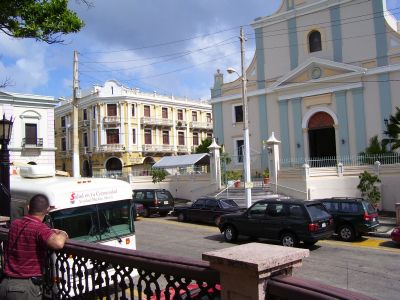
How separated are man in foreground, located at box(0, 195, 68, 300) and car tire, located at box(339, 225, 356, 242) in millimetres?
14813

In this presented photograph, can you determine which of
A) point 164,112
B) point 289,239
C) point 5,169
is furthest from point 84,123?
point 5,169

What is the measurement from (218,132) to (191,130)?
25.5 meters

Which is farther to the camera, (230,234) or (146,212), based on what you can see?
(146,212)

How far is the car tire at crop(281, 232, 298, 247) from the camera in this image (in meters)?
15.1

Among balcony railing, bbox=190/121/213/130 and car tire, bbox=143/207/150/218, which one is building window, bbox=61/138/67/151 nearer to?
balcony railing, bbox=190/121/213/130

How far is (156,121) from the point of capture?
6044 cm

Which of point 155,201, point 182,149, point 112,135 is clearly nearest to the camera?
point 155,201

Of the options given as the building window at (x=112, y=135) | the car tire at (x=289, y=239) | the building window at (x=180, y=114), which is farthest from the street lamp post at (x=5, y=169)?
the building window at (x=180, y=114)

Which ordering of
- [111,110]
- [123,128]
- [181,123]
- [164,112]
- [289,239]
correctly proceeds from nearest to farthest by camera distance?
1. [289,239]
2. [123,128]
3. [111,110]
4. [164,112]
5. [181,123]

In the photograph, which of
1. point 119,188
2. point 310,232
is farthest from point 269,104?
point 119,188

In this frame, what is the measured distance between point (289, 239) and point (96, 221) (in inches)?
301

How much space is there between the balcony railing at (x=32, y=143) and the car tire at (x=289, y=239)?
3158 centimetres

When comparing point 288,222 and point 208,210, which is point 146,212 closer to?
point 208,210

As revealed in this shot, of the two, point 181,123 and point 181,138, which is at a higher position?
point 181,123
